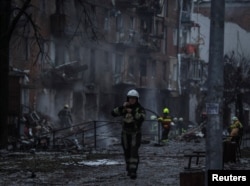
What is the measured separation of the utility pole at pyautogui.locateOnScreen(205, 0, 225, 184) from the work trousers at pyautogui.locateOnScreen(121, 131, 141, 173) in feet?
18.2

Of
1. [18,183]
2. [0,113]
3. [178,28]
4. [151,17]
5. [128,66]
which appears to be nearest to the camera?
[18,183]

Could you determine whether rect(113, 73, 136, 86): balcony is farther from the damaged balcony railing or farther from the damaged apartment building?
the damaged balcony railing

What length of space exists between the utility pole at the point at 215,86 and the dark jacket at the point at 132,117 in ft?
18.8

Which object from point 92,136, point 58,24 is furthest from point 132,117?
point 58,24

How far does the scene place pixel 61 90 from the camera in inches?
1828

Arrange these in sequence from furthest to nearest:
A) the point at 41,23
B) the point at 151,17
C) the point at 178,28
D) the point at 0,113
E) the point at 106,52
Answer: the point at 178,28 < the point at 151,17 < the point at 106,52 < the point at 41,23 < the point at 0,113

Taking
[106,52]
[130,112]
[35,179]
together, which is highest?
[106,52]

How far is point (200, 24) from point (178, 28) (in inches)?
372

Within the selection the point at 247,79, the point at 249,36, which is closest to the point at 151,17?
the point at 247,79

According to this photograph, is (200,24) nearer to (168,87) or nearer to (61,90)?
(168,87)

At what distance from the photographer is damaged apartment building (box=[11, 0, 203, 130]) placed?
146 ft

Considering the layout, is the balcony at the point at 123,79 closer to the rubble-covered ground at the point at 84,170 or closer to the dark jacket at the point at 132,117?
the rubble-covered ground at the point at 84,170

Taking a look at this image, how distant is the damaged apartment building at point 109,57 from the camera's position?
44.5 meters

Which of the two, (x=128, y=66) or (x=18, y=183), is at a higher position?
(x=128, y=66)
